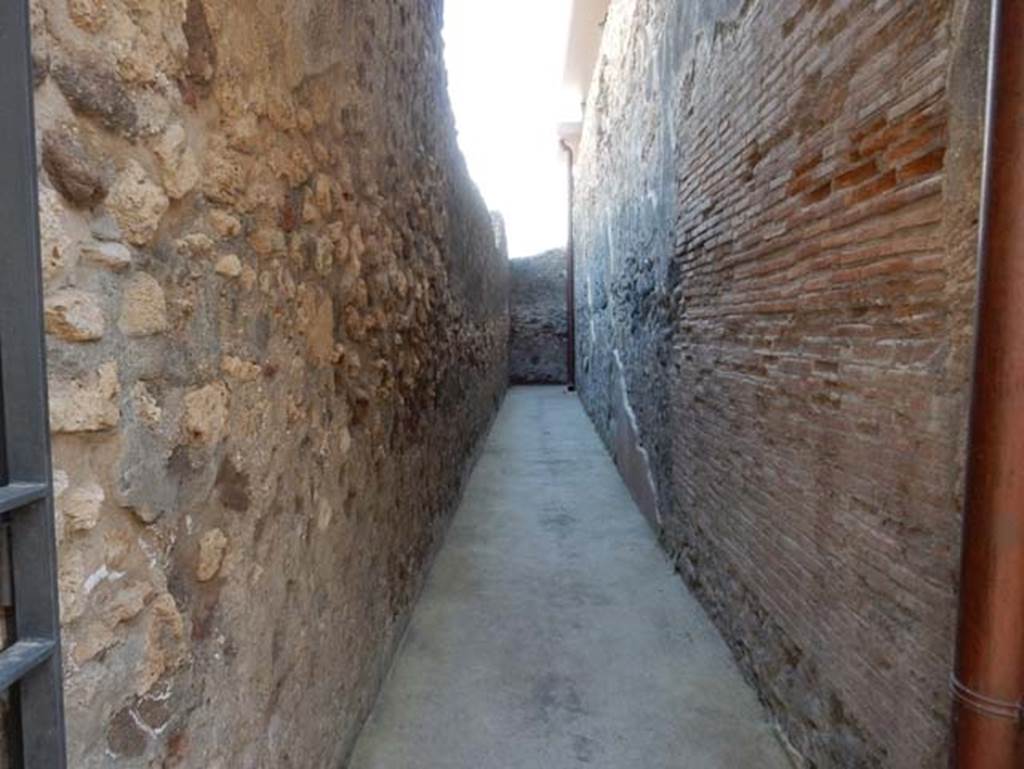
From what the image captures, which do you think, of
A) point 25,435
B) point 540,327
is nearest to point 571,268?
point 540,327

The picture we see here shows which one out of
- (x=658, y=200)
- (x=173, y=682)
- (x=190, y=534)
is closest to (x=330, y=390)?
(x=190, y=534)

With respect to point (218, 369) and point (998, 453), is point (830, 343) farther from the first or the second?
point (218, 369)

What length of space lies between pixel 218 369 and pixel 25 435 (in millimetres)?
473

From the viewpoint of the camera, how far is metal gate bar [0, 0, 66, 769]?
68cm

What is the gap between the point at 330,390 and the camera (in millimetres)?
1829

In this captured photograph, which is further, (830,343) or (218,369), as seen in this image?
(830,343)

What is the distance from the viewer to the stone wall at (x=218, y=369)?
2.67 feet

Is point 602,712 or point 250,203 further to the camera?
point 602,712

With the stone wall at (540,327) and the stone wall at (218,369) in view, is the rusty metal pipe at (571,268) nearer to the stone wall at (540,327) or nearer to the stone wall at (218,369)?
the stone wall at (540,327)

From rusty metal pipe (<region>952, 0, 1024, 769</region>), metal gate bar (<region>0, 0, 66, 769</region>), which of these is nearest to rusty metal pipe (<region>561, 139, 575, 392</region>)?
rusty metal pipe (<region>952, 0, 1024, 769</region>)

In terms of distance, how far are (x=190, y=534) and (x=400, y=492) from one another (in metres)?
1.70

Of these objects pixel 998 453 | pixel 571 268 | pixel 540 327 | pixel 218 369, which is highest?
pixel 571 268

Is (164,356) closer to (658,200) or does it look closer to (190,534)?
(190,534)

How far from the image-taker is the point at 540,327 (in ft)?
46.0
